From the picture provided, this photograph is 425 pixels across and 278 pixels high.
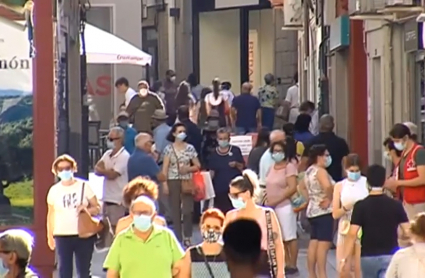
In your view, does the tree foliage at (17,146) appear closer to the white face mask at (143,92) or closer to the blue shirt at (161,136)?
the blue shirt at (161,136)

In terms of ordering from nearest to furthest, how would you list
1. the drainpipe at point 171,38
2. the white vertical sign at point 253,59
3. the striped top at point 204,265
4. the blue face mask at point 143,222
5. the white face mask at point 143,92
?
the striped top at point 204,265 → the blue face mask at point 143,222 → the white face mask at point 143,92 → the white vertical sign at point 253,59 → the drainpipe at point 171,38

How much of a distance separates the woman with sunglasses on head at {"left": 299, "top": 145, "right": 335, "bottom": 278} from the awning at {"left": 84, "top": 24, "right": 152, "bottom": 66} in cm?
1060

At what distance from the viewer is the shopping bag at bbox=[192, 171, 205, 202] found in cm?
1717

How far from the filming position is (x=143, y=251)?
942 centimetres

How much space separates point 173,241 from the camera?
9539 mm

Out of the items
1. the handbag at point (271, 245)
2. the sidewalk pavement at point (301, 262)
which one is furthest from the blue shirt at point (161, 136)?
the handbag at point (271, 245)

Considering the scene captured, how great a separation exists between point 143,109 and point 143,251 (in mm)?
A: 12388

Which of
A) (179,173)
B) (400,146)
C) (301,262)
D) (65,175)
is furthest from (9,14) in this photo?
(400,146)

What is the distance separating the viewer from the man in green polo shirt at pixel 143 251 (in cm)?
940

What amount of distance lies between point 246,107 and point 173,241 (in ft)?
48.5

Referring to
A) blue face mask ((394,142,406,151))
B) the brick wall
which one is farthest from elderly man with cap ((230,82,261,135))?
blue face mask ((394,142,406,151))

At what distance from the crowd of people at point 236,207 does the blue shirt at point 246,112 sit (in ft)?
2.89

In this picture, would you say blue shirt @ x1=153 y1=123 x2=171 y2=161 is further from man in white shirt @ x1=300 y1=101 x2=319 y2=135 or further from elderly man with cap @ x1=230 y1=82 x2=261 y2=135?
elderly man with cap @ x1=230 y1=82 x2=261 y2=135

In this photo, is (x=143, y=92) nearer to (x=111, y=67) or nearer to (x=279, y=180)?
(x=279, y=180)
